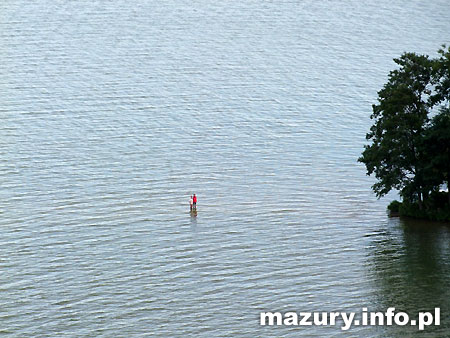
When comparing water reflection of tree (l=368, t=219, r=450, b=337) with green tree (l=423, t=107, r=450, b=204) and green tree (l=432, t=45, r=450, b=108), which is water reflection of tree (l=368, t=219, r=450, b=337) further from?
green tree (l=432, t=45, r=450, b=108)

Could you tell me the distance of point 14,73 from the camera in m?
136

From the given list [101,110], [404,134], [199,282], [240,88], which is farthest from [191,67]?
[199,282]

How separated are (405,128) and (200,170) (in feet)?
94.6

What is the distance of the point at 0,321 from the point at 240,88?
83.3m

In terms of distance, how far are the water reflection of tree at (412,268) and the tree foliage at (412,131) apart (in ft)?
13.7

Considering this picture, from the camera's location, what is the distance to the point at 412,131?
82.1 m

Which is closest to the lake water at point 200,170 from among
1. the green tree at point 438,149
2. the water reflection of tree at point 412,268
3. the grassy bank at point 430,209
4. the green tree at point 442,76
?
the water reflection of tree at point 412,268

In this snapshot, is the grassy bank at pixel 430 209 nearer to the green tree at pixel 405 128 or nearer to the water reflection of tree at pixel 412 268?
the green tree at pixel 405 128

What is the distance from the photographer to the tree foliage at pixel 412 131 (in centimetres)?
8038

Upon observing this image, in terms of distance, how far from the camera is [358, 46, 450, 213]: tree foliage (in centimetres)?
8038

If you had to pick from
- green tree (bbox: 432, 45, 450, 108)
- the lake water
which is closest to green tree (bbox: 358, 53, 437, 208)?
green tree (bbox: 432, 45, 450, 108)

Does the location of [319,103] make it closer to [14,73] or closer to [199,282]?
[14,73]

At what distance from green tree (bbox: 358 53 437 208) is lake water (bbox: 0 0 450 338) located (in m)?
4.24

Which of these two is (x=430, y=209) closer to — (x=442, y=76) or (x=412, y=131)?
(x=412, y=131)
